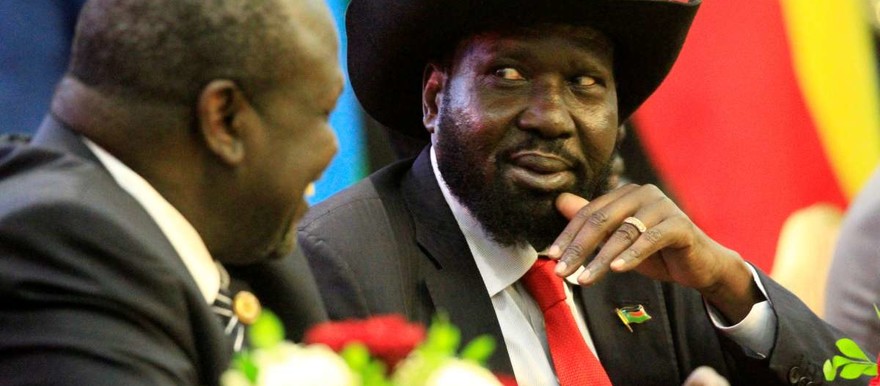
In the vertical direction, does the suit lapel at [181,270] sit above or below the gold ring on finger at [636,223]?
above

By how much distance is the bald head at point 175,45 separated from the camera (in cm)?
134

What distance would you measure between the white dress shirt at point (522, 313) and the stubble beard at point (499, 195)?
3 cm

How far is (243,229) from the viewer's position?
1.48m

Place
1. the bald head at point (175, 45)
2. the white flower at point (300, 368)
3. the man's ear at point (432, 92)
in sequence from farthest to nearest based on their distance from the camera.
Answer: the man's ear at point (432, 92) → the bald head at point (175, 45) → the white flower at point (300, 368)

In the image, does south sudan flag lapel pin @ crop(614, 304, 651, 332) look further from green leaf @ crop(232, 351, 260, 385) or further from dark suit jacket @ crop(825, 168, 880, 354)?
green leaf @ crop(232, 351, 260, 385)

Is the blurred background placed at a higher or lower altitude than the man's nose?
lower

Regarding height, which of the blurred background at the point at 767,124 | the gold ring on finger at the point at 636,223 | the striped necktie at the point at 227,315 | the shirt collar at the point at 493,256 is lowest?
the blurred background at the point at 767,124

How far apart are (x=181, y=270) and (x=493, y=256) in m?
1.11

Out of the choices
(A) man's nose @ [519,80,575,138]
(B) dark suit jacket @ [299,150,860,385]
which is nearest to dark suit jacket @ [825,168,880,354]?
(B) dark suit jacket @ [299,150,860,385]

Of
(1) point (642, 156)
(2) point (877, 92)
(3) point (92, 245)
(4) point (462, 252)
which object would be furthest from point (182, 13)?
(2) point (877, 92)

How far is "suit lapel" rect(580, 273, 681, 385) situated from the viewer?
2.40 metres

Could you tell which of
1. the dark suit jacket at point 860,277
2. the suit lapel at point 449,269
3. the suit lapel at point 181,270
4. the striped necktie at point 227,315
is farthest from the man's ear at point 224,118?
the dark suit jacket at point 860,277

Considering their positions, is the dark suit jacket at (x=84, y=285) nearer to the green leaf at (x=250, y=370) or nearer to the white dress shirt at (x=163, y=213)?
the white dress shirt at (x=163, y=213)

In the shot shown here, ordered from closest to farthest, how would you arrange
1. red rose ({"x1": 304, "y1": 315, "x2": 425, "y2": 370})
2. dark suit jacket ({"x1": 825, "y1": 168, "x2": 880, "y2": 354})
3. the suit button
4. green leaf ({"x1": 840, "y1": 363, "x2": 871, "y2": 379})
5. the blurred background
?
1. red rose ({"x1": 304, "y1": 315, "x2": 425, "y2": 370})
2. green leaf ({"x1": 840, "y1": 363, "x2": 871, "y2": 379})
3. the suit button
4. dark suit jacket ({"x1": 825, "y1": 168, "x2": 880, "y2": 354})
5. the blurred background
